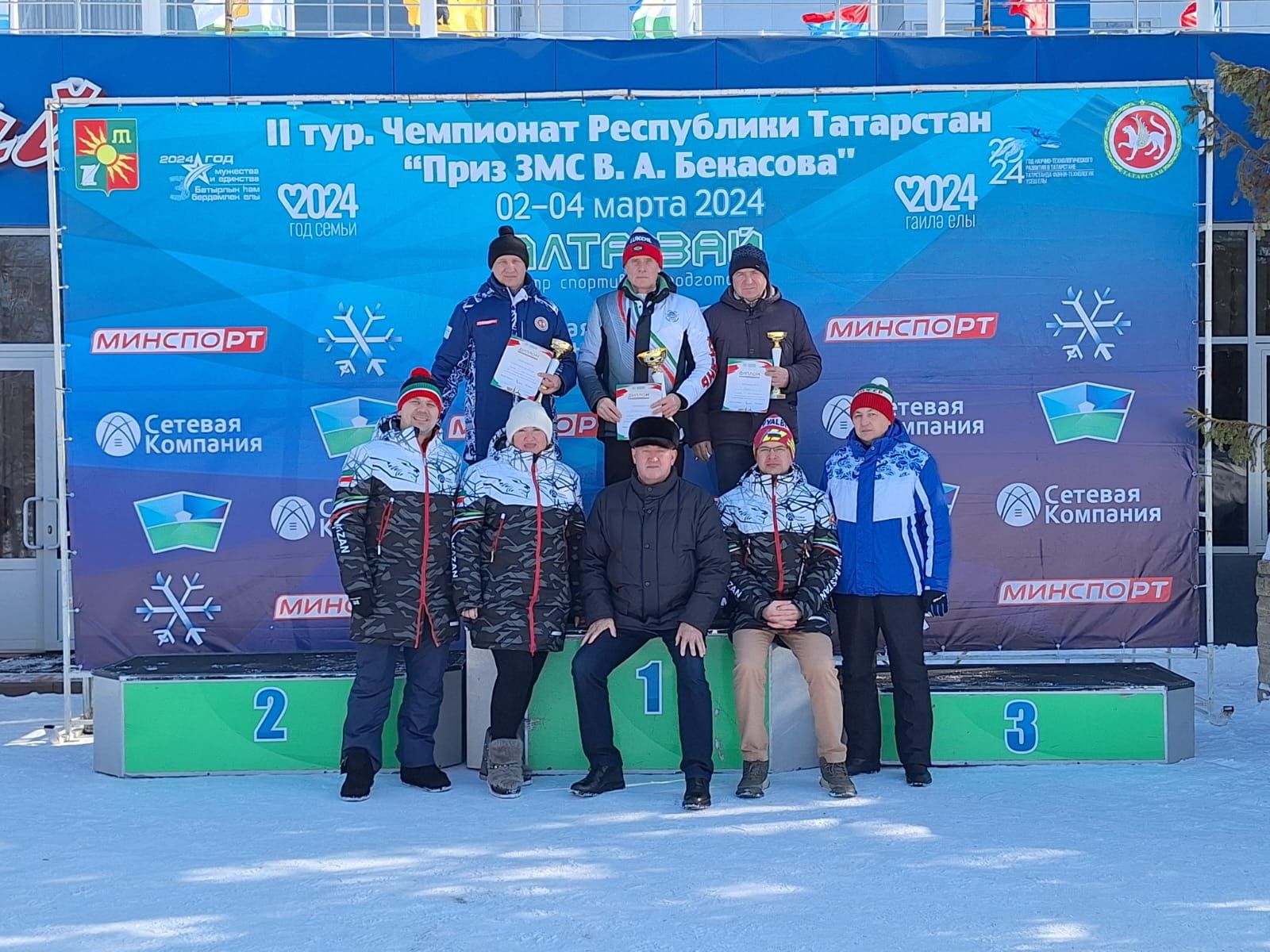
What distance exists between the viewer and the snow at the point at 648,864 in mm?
3617

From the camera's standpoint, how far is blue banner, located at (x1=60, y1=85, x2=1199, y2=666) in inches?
254

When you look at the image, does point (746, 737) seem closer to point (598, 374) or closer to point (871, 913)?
point (871, 913)

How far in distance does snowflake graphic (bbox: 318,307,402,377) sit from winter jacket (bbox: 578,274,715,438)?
1.12 metres

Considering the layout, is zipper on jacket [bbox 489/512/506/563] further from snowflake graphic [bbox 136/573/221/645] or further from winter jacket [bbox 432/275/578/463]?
snowflake graphic [bbox 136/573/221/645]

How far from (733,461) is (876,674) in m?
1.16

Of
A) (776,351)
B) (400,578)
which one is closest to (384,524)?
(400,578)

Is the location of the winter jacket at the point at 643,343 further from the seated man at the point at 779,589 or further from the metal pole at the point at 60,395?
the metal pole at the point at 60,395

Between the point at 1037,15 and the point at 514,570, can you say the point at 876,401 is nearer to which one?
the point at 514,570

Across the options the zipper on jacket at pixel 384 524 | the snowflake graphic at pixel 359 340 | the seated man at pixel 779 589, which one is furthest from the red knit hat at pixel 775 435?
the snowflake graphic at pixel 359 340

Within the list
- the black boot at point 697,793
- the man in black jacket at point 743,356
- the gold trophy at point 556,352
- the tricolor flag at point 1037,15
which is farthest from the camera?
the tricolor flag at point 1037,15

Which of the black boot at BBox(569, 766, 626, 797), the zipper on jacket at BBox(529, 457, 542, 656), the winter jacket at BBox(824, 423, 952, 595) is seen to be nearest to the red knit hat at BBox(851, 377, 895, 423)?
the winter jacket at BBox(824, 423, 952, 595)

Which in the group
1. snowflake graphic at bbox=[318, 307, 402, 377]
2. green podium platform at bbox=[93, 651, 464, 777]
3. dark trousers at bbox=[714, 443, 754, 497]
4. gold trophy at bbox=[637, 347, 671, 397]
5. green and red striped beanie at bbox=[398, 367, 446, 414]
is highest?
snowflake graphic at bbox=[318, 307, 402, 377]

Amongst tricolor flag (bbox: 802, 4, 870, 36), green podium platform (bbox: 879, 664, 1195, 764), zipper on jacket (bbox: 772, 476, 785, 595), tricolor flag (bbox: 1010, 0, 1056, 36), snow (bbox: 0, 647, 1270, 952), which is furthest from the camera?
tricolor flag (bbox: 1010, 0, 1056, 36)

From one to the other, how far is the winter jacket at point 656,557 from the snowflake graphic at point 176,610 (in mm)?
2358
